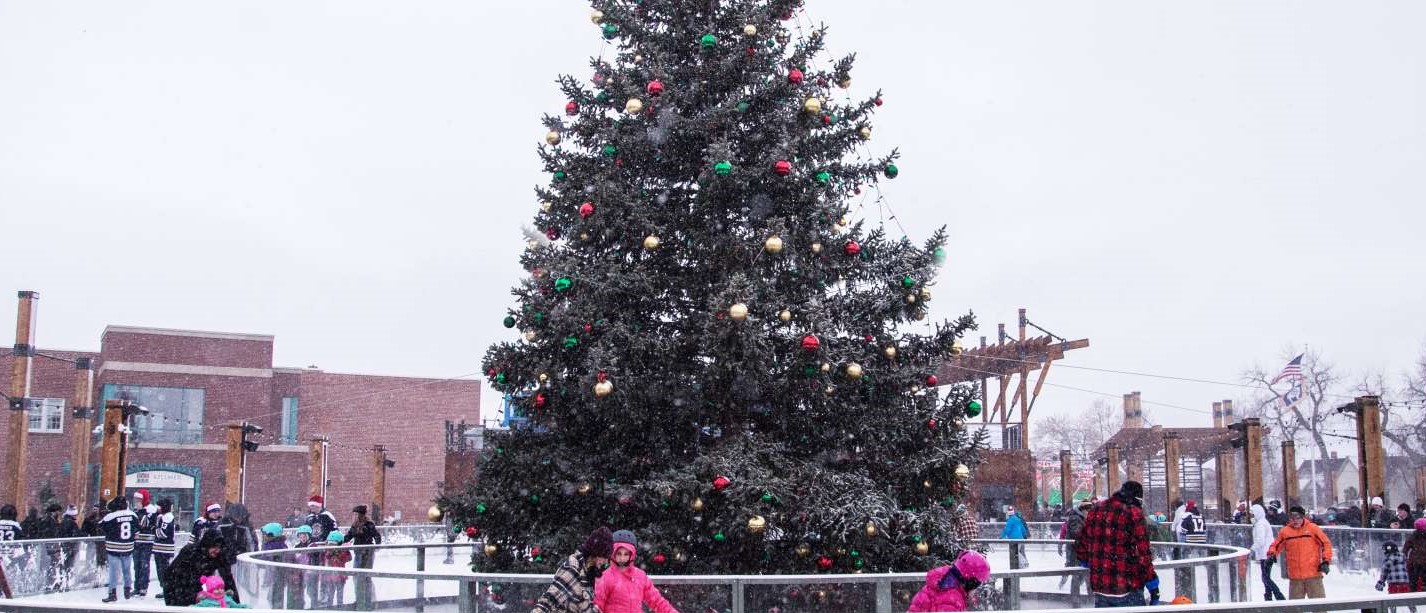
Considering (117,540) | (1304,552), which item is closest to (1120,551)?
(1304,552)

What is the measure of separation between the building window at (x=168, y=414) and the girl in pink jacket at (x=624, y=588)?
4795cm

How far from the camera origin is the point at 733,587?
9188mm

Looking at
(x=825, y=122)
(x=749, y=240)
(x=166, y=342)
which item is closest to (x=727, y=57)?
(x=825, y=122)

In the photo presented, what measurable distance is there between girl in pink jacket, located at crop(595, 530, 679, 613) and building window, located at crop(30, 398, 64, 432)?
51.1 metres

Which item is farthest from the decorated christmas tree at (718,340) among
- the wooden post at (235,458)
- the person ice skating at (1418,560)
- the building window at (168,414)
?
the building window at (168,414)

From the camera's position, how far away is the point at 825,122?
1384cm

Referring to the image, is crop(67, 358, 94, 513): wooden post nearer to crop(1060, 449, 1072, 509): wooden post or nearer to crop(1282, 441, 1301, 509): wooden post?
crop(1060, 449, 1072, 509): wooden post

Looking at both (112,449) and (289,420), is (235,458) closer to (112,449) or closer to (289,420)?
(112,449)

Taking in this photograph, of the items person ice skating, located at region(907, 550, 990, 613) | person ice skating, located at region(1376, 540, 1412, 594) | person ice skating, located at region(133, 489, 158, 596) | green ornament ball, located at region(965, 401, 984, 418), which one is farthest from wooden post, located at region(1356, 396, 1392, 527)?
person ice skating, located at region(133, 489, 158, 596)

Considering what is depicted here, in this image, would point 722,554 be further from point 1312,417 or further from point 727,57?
point 1312,417

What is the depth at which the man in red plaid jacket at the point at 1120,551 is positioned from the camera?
31.5 feet

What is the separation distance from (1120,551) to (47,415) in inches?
2043

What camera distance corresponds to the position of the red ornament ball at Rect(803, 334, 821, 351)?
39.5ft

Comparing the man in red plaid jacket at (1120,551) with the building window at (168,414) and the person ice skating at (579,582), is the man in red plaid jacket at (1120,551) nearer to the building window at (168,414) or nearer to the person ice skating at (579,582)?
the person ice skating at (579,582)
